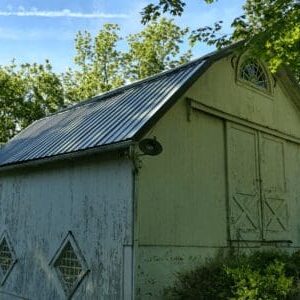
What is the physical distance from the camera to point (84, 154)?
8.96 metres

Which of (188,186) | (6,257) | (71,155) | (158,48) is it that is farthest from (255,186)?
(158,48)

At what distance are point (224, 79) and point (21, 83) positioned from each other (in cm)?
2663

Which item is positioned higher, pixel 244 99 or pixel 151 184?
pixel 244 99

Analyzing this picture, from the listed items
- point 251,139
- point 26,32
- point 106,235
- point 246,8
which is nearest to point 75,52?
point 246,8

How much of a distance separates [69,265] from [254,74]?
723cm

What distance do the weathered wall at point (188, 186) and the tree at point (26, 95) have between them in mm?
25069

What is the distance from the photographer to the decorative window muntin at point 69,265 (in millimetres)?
9102

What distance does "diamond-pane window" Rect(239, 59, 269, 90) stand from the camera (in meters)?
12.0

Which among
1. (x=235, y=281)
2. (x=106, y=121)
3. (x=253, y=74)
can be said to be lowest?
(x=235, y=281)

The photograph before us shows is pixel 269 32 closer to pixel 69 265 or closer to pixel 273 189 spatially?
pixel 273 189

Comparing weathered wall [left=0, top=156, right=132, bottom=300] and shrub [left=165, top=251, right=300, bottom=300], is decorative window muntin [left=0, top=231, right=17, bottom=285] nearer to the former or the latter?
weathered wall [left=0, top=156, right=132, bottom=300]

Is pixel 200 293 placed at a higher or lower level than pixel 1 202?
lower

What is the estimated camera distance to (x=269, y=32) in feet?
34.7

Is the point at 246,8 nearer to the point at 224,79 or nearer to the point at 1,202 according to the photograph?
the point at 224,79
